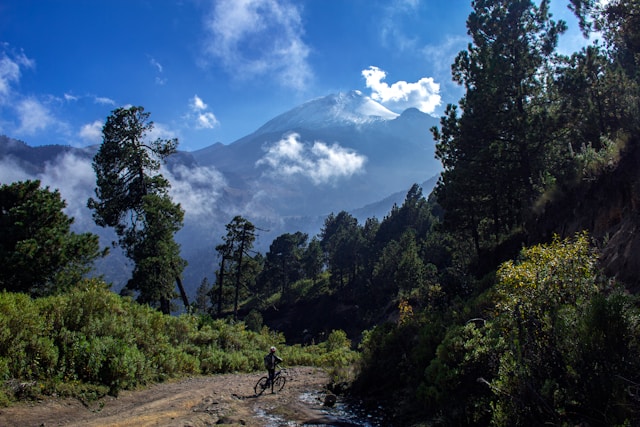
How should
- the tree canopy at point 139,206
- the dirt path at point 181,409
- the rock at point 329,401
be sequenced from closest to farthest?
the dirt path at point 181,409 → the rock at point 329,401 → the tree canopy at point 139,206

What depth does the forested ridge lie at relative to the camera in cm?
550

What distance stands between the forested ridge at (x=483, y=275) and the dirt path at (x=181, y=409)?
0.58 m

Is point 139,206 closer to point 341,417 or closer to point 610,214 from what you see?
point 341,417

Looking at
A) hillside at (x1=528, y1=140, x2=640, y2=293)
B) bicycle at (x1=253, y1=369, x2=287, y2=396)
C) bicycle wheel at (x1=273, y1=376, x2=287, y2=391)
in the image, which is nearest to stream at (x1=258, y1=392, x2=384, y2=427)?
bicycle at (x1=253, y1=369, x2=287, y2=396)

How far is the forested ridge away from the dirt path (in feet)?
1.90

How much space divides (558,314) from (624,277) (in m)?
4.50

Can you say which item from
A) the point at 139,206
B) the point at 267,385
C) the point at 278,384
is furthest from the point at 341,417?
the point at 139,206

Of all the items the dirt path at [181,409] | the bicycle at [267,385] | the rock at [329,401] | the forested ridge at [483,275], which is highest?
the forested ridge at [483,275]

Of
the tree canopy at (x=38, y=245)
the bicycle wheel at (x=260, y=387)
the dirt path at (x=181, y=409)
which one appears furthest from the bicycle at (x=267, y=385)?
the tree canopy at (x=38, y=245)

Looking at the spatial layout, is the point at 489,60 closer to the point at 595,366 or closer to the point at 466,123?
the point at 466,123

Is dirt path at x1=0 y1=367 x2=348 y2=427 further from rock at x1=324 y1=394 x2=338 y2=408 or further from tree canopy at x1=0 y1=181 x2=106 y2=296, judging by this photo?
tree canopy at x1=0 y1=181 x2=106 y2=296

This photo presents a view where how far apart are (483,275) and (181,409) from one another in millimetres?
16088

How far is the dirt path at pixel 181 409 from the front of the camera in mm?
7488

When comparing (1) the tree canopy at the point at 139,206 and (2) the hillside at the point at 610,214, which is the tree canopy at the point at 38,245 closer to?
(1) the tree canopy at the point at 139,206
